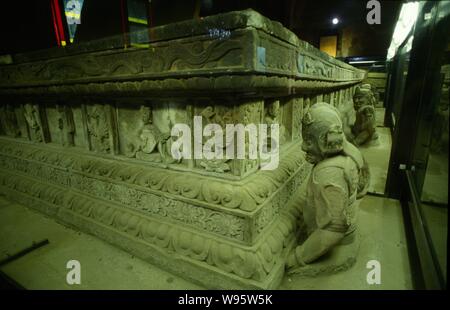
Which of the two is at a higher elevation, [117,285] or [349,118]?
[349,118]

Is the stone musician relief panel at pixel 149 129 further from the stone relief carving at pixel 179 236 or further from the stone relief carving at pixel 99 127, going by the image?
the stone relief carving at pixel 179 236

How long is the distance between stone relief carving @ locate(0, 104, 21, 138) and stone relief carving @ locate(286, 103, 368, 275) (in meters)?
3.77

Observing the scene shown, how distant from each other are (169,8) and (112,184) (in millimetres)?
3549

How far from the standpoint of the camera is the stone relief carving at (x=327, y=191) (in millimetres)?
1519

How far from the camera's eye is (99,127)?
8.01ft

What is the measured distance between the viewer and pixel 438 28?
219cm

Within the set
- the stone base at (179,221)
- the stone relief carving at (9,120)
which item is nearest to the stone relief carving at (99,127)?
the stone base at (179,221)

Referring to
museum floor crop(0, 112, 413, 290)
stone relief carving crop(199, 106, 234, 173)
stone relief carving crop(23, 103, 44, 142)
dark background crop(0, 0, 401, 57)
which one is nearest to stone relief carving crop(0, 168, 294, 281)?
museum floor crop(0, 112, 413, 290)

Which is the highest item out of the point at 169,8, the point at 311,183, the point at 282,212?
the point at 169,8

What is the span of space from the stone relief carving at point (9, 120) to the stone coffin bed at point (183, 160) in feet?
1.76

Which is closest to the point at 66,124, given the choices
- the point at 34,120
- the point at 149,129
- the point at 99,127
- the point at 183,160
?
the point at 99,127
